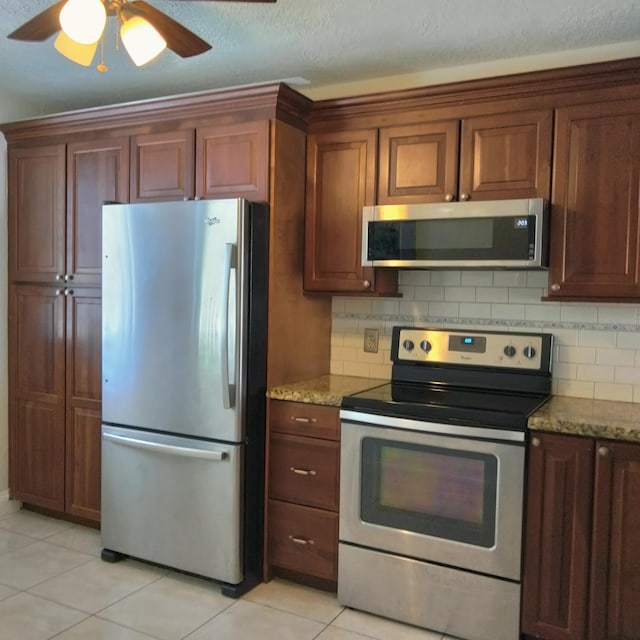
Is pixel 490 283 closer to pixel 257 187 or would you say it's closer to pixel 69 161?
pixel 257 187

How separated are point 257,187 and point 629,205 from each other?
1483 millimetres

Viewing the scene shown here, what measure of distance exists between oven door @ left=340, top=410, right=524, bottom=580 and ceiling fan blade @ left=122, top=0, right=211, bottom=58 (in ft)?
Result: 4.80

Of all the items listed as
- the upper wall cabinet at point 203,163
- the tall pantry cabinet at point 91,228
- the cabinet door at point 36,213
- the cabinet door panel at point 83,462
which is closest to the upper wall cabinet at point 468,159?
the tall pantry cabinet at point 91,228

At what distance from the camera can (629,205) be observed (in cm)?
240

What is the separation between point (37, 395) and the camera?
348cm

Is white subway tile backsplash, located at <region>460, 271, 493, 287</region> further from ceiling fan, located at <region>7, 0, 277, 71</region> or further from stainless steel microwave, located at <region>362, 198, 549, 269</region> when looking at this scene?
ceiling fan, located at <region>7, 0, 277, 71</region>

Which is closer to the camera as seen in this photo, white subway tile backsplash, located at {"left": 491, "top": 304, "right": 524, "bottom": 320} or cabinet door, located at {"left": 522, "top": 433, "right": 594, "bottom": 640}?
cabinet door, located at {"left": 522, "top": 433, "right": 594, "bottom": 640}

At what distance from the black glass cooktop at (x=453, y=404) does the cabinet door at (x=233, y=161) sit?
973mm

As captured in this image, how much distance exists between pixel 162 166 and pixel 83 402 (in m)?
1.28

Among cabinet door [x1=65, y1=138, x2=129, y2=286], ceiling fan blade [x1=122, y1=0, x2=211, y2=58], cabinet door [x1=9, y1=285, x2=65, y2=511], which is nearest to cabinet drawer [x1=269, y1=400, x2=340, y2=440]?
cabinet door [x1=65, y1=138, x2=129, y2=286]

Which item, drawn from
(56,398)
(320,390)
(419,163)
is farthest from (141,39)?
(56,398)

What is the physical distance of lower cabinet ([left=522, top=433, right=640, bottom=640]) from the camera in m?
2.15

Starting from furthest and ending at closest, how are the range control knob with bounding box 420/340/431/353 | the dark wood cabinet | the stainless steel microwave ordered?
the dark wood cabinet → the range control knob with bounding box 420/340/431/353 → the stainless steel microwave

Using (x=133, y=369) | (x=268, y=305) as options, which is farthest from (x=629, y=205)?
(x=133, y=369)
